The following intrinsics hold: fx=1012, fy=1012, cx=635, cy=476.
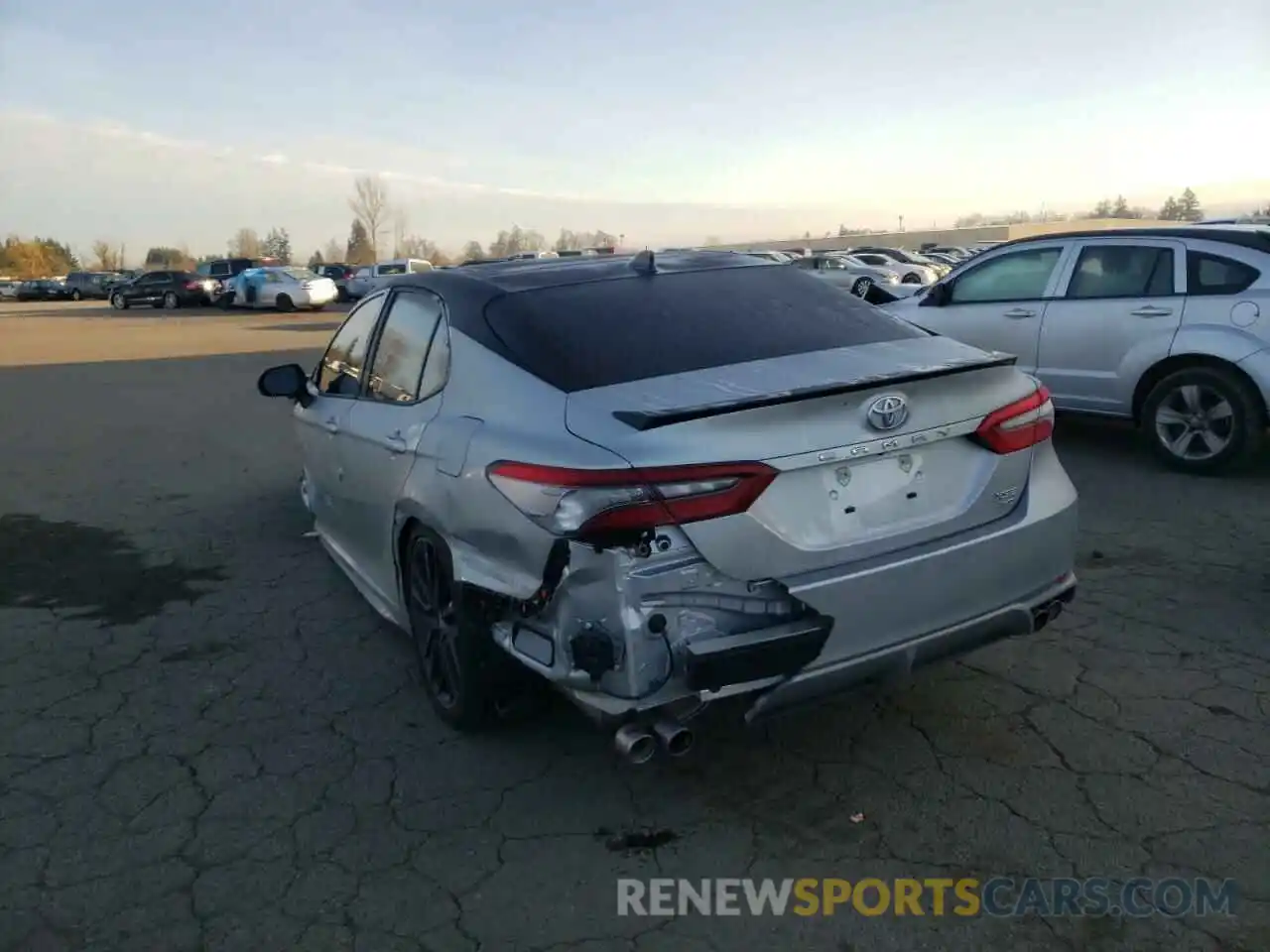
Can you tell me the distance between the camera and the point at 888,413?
2.97 m

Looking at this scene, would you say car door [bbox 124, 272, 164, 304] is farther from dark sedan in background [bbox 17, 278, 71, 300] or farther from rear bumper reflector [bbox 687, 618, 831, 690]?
rear bumper reflector [bbox 687, 618, 831, 690]

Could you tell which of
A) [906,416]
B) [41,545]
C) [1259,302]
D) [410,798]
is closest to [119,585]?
[41,545]

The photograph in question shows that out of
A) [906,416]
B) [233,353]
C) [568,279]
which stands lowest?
[233,353]

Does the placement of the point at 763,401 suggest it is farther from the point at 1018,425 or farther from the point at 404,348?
the point at 404,348

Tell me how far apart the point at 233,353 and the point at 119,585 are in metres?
15.1

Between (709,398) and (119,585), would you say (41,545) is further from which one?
(709,398)

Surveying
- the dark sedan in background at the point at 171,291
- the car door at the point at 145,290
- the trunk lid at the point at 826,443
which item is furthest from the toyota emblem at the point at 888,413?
the car door at the point at 145,290

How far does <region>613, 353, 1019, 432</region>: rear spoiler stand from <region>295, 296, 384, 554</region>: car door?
211 cm

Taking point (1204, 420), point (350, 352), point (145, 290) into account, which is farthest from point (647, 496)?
point (145, 290)

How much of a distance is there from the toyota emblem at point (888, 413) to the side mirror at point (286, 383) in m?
3.26

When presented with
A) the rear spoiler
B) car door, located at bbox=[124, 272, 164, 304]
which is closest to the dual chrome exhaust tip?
the rear spoiler

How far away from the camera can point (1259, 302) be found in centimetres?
655

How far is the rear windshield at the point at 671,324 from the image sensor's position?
3275 millimetres

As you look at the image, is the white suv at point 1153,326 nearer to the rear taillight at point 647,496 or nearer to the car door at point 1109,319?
the car door at point 1109,319
